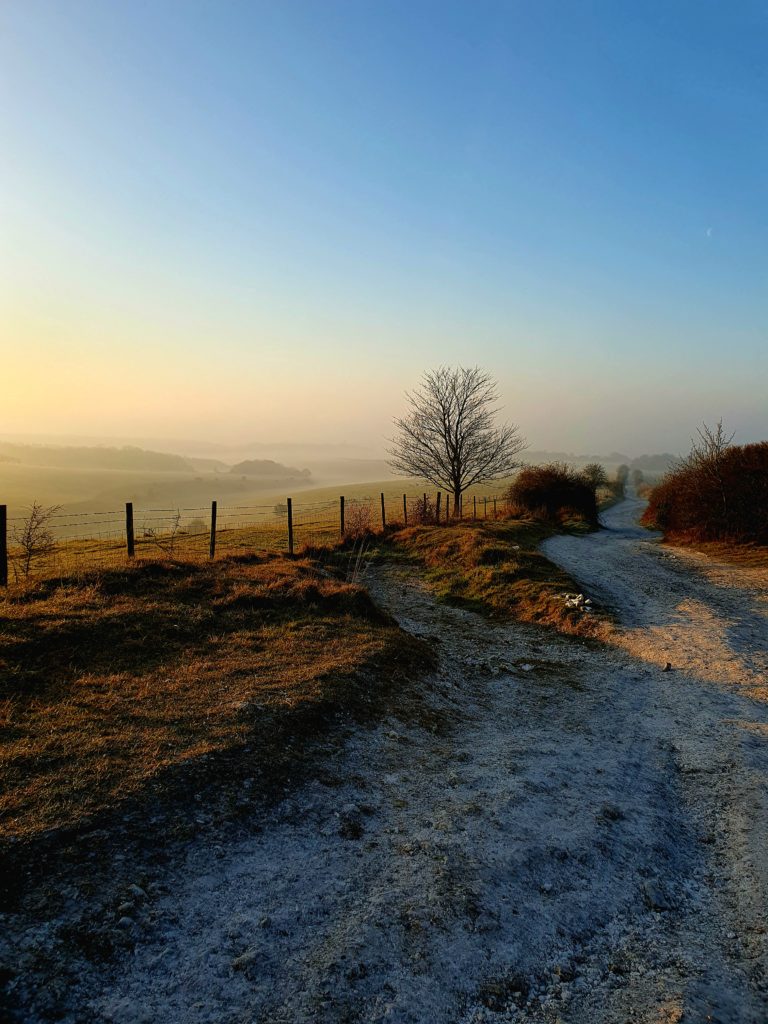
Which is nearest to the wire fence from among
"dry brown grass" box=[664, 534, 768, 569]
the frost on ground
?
the frost on ground

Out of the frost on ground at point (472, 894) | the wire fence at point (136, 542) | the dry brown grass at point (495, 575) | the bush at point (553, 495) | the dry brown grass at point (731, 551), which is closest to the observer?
the frost on ground at point (472, 894)

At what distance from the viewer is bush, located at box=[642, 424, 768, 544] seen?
23016mm

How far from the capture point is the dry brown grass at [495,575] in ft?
45.4

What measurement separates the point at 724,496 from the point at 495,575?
1414 cm

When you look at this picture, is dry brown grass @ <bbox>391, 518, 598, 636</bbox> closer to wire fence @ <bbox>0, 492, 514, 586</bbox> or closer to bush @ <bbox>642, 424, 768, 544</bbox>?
wire fence @ <bbox>0, 492, 514, 586</bbox>

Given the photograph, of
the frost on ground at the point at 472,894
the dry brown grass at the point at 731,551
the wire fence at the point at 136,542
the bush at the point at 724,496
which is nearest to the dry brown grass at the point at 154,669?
the frost on ground at the point at 472,894

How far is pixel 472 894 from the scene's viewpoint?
4.43 metres

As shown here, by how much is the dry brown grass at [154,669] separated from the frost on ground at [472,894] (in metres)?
1.18

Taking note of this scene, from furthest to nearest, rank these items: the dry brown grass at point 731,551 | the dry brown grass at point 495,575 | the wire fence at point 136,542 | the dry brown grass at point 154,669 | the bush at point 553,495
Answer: the bush at point 553,495, the dry brown grass at point 731,551, the dry brown grass at point 495,575, the wire fence at point 136,542, the dry brown grass at point 154,669

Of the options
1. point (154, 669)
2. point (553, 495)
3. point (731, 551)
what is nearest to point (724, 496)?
point (731, 551)

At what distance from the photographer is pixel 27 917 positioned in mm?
3721

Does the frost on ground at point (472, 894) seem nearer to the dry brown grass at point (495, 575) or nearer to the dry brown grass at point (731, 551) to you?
the dry brown grass at point (495, 575)

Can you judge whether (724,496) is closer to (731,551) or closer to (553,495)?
(731,551)

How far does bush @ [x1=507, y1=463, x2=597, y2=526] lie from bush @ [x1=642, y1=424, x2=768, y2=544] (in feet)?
25.8
